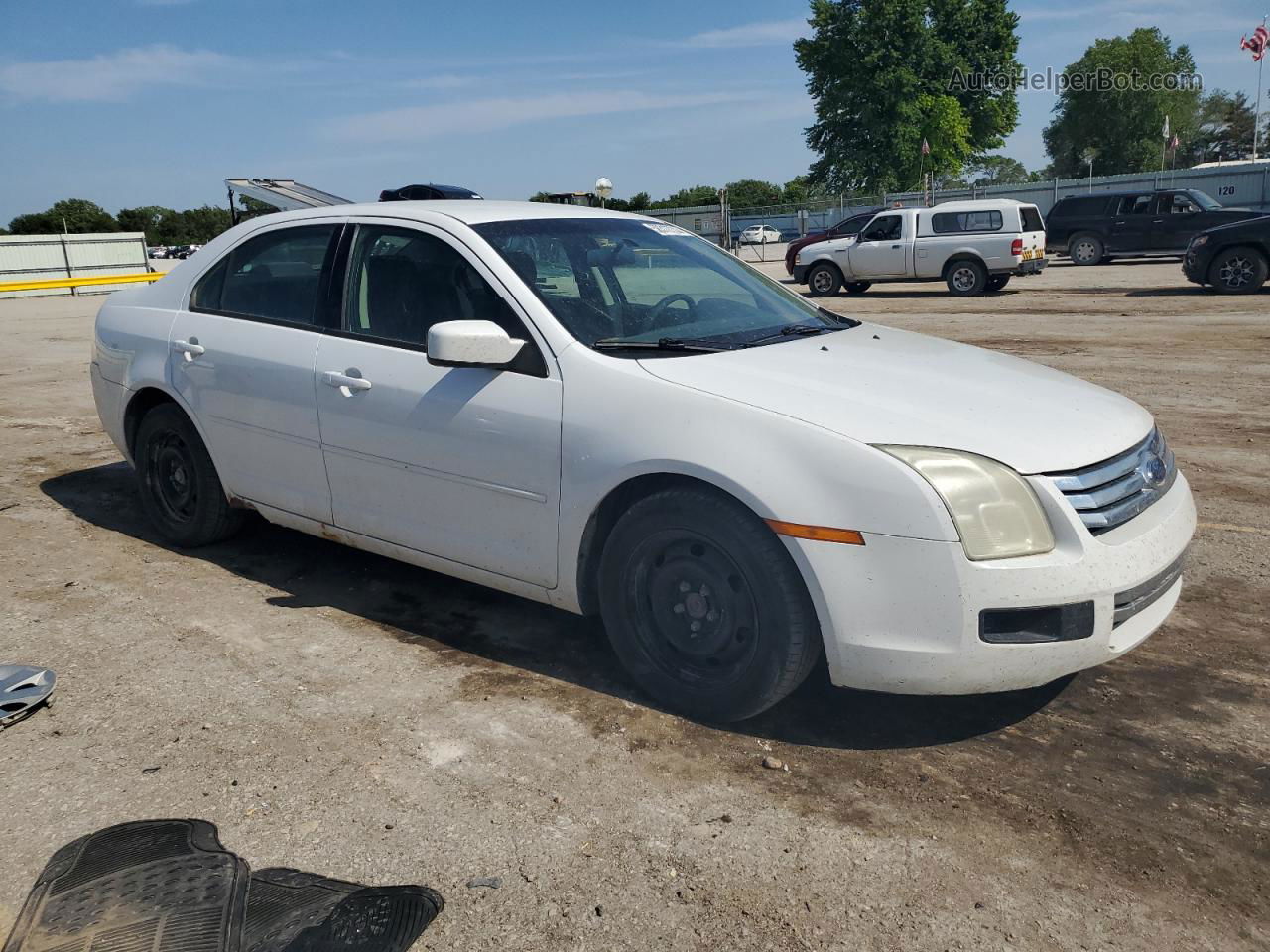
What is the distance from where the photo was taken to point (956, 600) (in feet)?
9.78

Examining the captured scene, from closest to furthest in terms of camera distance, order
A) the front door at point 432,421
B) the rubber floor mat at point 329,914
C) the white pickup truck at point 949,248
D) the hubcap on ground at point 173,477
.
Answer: the rubber floor mat at point 329,914 < the front door at point 432,421 < the hubcap on ground at point 173,477 < the white pickup truck at point 949,248

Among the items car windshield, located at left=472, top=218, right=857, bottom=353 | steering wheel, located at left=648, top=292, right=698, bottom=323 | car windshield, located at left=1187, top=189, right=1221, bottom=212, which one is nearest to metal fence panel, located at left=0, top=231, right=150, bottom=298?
car windshield, located at left=1187, top=189, right=1221, bottom=212

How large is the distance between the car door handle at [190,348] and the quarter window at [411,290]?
0.95 metres

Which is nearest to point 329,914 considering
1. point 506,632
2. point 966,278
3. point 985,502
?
point 506,632

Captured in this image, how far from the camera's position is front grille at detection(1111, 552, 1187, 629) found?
312cm

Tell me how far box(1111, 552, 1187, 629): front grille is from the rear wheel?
1521 centimetres

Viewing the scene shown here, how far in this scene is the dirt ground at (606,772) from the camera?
2549mm

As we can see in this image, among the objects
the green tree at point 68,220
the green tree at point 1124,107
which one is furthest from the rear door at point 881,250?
the green tree at point 1124,107

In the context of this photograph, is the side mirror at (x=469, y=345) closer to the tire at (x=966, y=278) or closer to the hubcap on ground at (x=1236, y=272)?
the hubcap on ground at (x=1236, y=272)

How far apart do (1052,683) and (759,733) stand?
110 centimetres

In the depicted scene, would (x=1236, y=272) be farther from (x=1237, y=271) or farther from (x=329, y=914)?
(x=329, y=914)

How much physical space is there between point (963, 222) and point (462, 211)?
706 inches

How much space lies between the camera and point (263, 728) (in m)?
3.47

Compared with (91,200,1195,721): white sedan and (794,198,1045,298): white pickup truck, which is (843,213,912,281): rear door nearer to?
(794,198,1045,298): white pickup truck
